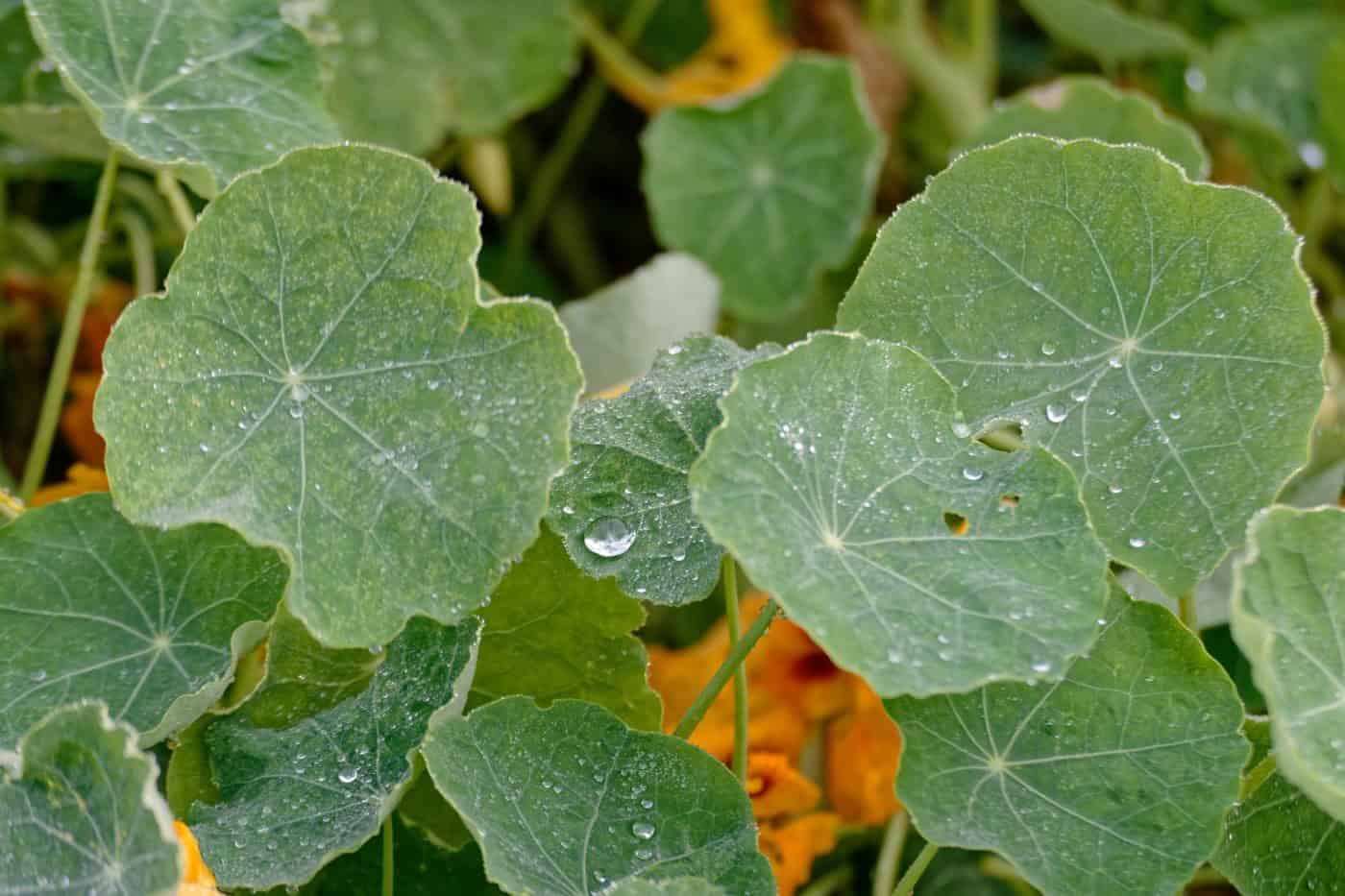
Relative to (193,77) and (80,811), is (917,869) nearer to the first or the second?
(80,811)

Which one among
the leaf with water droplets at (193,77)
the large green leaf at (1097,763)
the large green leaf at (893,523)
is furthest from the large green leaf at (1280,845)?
the leaf with water droplets at (193,77)

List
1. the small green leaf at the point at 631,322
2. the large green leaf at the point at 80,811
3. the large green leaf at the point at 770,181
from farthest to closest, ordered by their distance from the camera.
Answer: the large green leaf at the point at 770,181 → the small green leaf at the point at 631,322 → the large green leaf at the point at 80,811

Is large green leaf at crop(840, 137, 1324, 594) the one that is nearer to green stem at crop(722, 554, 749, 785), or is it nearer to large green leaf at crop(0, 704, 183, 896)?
green stem at crop(722, 554, 749, 785)

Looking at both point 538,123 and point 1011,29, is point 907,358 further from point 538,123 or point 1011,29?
point 1011,29

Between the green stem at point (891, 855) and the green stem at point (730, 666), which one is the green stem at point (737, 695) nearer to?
the green stem at point (730, 666)

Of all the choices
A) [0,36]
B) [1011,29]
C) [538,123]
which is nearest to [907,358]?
[0,36]

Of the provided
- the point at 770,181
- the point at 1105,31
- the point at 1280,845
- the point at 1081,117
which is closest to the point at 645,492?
the point at 1280,845

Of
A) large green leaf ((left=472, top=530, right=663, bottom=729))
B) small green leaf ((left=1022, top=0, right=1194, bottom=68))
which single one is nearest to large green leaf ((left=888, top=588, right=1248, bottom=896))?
large green leaf ((left=472, top=530, right=663, bottom=729))
